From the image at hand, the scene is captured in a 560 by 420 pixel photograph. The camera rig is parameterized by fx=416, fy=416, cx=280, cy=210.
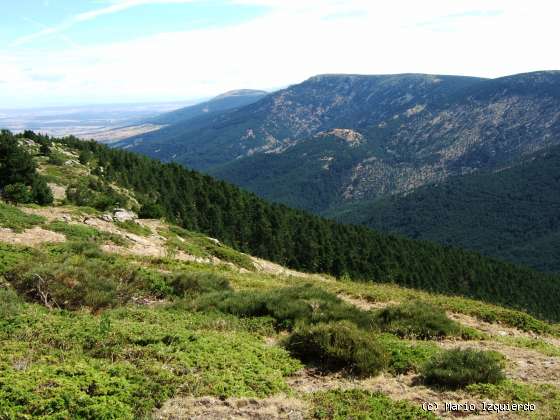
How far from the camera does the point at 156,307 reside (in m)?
17.4

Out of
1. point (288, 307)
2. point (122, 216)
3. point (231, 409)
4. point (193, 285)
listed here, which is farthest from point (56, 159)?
point (231, 409)

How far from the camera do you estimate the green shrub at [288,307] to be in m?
16.3

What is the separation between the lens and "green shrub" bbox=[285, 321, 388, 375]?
40.7 feet

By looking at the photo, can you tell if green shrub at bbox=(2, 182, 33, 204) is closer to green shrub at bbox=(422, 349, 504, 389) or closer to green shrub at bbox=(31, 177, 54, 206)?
green shrub at bbox=(31, 177, 54, 206)

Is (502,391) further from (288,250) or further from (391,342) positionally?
(288,250)

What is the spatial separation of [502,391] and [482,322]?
1051 centimetres

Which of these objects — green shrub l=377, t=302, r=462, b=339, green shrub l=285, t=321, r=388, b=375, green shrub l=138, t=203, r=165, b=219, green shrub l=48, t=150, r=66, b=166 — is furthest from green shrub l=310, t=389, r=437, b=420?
green shrub l=48, t=150, r=66, b=166

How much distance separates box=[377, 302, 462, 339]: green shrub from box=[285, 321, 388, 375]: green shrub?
11.0ft

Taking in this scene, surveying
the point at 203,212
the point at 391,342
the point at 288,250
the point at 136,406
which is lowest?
the point at 288,250

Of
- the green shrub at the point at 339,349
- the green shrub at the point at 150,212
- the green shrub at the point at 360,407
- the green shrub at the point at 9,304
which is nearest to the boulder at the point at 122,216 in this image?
the green shrub at the point at 150,212

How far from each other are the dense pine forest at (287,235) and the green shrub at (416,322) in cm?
3476

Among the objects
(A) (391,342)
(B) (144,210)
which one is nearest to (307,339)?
(A) (391,342)

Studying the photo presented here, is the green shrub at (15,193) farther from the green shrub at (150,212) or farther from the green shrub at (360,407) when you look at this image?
the green shrub at (360,407)

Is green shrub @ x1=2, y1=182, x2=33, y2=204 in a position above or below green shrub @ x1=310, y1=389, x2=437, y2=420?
above
